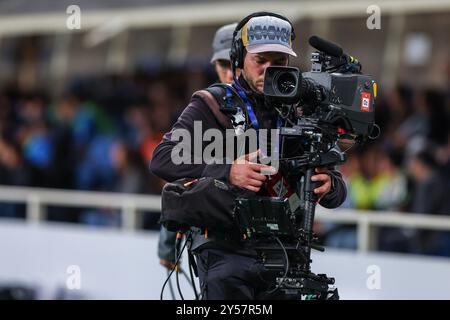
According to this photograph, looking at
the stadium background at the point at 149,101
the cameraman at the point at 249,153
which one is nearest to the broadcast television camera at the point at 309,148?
the cameraman at the point at 249,153

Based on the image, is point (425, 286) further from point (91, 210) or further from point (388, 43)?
point (388, 43)

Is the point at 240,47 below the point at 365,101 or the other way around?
the other way around

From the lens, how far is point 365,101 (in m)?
5.51

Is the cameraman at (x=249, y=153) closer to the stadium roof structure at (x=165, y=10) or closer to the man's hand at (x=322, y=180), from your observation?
the man's hand at (x=322, y=180)

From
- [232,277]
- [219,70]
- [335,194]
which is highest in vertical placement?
[219,70]

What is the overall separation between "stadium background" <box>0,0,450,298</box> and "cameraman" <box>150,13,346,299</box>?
3.85 meters

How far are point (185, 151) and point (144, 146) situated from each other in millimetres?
6883

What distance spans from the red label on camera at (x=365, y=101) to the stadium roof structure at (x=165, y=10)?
6.60 meters

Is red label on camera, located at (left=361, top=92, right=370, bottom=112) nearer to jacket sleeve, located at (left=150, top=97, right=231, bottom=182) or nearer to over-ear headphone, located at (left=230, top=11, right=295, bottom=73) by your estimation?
over-ear headphone, located at (left=230, top=11, right=295, bottom=73)

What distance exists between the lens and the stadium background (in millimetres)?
10680

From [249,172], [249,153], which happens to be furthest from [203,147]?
[249,172]

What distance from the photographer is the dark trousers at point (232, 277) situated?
5.66 metres

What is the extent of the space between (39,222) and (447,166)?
158 inches

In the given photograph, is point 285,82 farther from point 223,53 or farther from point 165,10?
point 165,10
